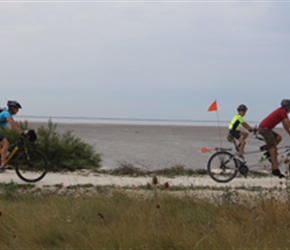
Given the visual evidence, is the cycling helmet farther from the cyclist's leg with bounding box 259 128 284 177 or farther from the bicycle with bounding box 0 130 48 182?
the cyclist's leg with bounding box 259 128 284 177

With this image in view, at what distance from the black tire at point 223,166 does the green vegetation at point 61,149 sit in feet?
15.0

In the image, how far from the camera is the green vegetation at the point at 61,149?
1730cm

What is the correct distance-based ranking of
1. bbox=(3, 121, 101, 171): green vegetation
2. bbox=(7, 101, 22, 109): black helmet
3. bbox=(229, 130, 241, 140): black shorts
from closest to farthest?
bbox=(7, 101, 22, 109): black helmet
bbox=(229, 130, 241, 140): black shorts
bbox=(3, 121, 101, 171): green vegetation

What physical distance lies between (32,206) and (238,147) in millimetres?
8559

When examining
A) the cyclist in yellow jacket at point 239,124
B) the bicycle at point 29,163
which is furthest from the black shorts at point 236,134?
the bicycle at point 29,163

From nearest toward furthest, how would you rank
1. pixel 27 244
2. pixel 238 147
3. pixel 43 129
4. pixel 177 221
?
pixel 27 244 < pixel 177 221 < pixel 238 147 < pixel 43 129

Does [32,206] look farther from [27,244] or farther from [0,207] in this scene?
[27,244]

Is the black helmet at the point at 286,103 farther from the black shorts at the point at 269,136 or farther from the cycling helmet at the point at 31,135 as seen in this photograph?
the cycling helmet at the point at 31,135

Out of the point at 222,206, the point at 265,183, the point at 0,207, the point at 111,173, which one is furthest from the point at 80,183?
the point at 222,206

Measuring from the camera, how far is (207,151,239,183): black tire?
14359 mm

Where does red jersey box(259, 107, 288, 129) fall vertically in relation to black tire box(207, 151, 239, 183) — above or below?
above

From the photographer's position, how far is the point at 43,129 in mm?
18031

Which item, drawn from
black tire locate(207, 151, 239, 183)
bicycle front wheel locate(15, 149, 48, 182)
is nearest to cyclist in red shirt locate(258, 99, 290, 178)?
black tire locate(207, 151, 239, 183)

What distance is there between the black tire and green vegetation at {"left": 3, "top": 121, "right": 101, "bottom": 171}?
4.57 meters
